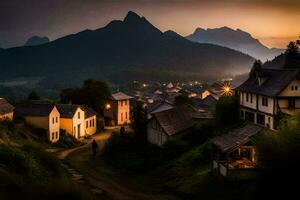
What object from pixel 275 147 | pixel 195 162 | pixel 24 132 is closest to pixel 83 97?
pixel 24 132

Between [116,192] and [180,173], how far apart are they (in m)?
6.43

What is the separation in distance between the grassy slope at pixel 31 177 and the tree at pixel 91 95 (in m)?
46.0

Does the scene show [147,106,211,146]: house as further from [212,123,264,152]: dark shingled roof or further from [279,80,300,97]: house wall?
[212,123,264,152]: dark shingled roof

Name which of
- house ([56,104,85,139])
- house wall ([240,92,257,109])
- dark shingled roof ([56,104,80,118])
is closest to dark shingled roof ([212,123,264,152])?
house wall ([240,92,257,109])

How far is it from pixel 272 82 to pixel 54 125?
3195 centimetres

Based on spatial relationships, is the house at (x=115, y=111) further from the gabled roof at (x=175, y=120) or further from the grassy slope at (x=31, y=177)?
the grassy slope at (x=31, y=177)

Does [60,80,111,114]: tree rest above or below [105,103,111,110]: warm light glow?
above

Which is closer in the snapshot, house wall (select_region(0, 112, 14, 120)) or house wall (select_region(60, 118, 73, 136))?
house wall (select_region(0, 112, 14, 120))

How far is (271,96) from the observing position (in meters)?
43.3

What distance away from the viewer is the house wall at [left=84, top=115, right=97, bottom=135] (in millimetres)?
74012

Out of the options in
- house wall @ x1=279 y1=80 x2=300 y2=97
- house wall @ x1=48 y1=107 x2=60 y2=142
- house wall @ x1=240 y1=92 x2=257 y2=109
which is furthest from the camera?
house wall @ x1=48 y1=107 x2=60 y2=142

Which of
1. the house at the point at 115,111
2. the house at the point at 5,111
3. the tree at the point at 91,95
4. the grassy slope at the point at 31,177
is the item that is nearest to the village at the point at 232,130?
the house at the point at 5,111

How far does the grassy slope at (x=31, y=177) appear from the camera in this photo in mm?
21078

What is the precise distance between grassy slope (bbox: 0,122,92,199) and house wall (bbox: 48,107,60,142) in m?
19.8
